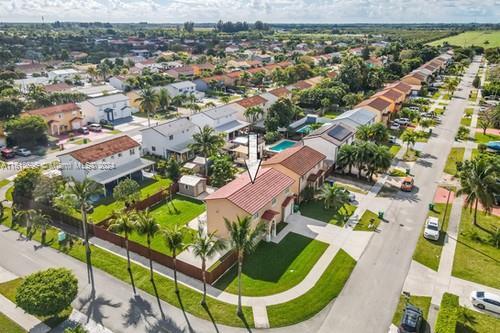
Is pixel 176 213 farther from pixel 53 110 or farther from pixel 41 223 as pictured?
pixel 53 110

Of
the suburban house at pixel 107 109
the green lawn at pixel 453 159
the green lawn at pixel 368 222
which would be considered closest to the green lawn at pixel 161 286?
the green lawn at pixel 368 222

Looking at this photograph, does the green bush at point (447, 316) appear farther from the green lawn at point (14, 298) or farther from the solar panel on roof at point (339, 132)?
the solar panel on roof at point (339, 132)

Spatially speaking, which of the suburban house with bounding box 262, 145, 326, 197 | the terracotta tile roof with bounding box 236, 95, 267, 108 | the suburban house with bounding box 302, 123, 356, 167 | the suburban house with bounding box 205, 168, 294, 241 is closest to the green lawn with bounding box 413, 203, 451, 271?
the suburban house with bounding box 205, 168, 294, 241

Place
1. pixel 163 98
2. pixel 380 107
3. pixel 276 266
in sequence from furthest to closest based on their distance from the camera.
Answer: pixel 163 98 < pixel 380 107 < pixel 276 266

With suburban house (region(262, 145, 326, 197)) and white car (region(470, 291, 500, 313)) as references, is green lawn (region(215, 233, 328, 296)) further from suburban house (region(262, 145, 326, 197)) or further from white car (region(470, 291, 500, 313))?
white car (region(470, 291, 500, 313))

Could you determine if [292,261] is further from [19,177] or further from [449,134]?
[449,134]

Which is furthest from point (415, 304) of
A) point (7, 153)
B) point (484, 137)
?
point (7, 153)

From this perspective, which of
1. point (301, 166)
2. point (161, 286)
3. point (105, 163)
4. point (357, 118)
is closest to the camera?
point (161, 286)
